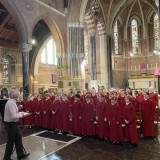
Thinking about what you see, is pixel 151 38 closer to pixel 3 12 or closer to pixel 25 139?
pixel 3 12

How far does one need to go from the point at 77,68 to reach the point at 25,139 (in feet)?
34.9

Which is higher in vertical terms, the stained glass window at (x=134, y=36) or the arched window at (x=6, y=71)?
the stained glass window at (x=134, y=36)

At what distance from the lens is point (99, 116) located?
Answer: 8.11 meters

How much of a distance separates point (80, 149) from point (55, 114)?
9.79ft

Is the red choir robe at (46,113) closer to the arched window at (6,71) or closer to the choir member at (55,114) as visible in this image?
the choir member at (55,114)

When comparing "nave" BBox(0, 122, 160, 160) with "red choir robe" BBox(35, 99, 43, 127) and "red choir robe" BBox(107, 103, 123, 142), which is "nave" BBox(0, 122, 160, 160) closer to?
"red choir robe" BBox(107, 103, 123, 142)

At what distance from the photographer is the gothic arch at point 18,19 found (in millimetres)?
13873

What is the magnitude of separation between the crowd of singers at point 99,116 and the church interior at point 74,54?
358 millimetres

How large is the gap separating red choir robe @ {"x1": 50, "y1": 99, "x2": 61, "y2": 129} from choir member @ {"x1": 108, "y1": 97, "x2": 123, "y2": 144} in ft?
8.68

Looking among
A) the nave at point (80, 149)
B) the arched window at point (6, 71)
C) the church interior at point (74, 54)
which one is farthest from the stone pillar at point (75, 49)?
the nave at point (80, 149)

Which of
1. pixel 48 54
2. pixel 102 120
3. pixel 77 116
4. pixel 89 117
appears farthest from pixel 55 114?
pixel 48 54

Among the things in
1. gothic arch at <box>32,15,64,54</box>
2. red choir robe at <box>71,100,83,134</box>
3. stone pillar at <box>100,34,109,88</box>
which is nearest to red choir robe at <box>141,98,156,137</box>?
red choir robe at <box>71,100,83,134</box>

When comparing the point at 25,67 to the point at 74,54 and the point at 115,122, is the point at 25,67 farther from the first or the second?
the point at 115,122

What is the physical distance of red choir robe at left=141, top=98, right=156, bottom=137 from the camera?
8.19m
